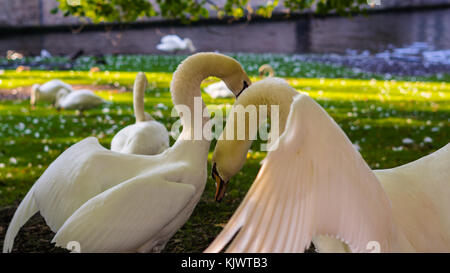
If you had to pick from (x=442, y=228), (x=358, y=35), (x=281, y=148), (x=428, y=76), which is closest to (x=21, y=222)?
(x=281, y=148)

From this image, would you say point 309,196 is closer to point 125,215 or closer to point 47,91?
point 125,215

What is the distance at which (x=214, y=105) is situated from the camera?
796cm

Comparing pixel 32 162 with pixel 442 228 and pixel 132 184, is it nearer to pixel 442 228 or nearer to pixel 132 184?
pixel 132 184

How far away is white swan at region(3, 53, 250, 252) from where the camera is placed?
2469mm

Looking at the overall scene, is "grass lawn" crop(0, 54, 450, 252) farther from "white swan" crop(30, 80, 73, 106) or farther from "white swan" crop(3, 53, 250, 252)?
"white swan" crop(3, 53, 250, 252)

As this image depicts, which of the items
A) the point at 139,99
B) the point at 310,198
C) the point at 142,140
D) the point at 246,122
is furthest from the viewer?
the point at 139,99

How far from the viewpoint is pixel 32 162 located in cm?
522

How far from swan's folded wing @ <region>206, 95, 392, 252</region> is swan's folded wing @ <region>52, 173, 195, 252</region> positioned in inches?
43.7

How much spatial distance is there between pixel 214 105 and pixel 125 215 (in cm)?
552

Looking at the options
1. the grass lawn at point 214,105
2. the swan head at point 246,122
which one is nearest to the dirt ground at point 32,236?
the grass lawn at point 214,105

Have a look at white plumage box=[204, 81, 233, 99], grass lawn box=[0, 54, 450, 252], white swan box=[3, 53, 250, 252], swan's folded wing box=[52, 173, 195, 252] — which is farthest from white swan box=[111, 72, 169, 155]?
white plumage box=[204, 81, 233, 99]

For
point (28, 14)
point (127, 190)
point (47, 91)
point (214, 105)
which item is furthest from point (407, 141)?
point (28, 14)

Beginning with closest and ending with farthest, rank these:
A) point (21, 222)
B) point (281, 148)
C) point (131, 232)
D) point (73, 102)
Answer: point (281, 148)
point (131, 232)
point (21, 222)
point (73, 102)

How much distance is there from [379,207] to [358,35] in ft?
65.1
